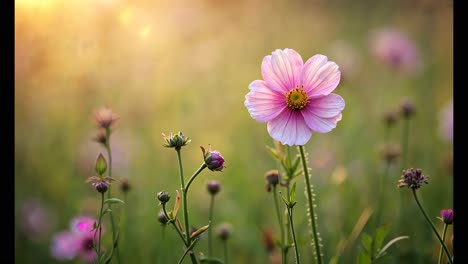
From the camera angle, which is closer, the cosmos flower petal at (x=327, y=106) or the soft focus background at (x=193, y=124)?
the cosmos flower petal at (x=327, y=106)

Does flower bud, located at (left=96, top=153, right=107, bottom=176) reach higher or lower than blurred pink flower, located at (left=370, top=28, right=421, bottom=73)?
lower

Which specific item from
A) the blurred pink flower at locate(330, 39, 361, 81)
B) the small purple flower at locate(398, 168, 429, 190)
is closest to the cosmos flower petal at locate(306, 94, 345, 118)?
the small purple flower at locate(398, 168, 429, 190)

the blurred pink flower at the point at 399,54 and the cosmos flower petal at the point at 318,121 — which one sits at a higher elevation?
the blurred pink flower at the point at 399,54

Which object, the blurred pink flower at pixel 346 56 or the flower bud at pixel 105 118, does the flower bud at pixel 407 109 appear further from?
the blurred pink flower at pixel 346 56

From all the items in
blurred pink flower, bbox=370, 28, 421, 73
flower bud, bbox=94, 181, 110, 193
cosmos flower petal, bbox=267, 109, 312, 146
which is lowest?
flower bud, bbox=94, 181, 110, 193

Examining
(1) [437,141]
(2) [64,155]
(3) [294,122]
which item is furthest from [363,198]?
(2) [64,155]

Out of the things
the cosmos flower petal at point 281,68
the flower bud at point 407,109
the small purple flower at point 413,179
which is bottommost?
the small purple flower at point 413,179

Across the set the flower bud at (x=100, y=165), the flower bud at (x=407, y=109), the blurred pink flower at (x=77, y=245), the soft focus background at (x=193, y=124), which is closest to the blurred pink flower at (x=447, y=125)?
the soft focus background at (x=193, y=124)

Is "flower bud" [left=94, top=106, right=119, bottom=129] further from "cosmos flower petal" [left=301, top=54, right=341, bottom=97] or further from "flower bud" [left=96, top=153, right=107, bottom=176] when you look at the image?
"cosmos flower petal" [left=301, top=54, right=341, bottom=97]

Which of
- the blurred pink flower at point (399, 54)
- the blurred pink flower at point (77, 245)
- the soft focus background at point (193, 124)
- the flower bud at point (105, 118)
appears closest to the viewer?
the flower bud at point (105, 118)
